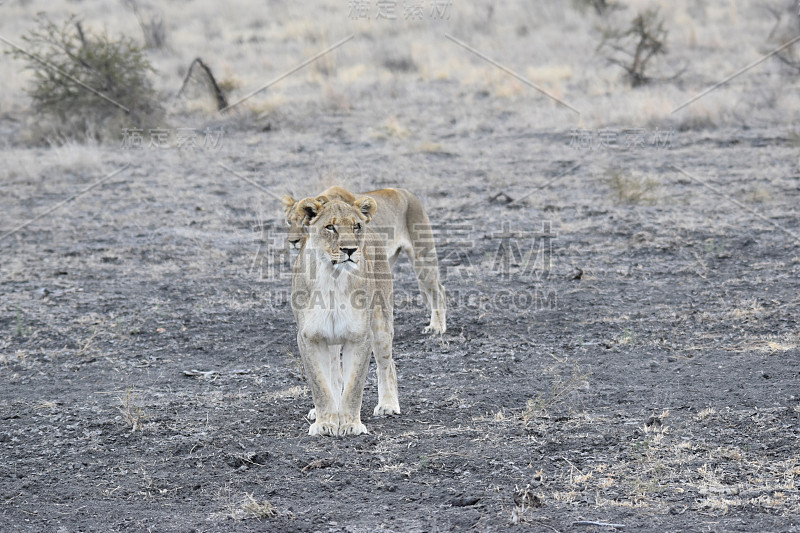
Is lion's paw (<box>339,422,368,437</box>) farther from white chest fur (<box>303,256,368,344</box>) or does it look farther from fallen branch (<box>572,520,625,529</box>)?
fallen branch (<box>572,520,625,529</box>)

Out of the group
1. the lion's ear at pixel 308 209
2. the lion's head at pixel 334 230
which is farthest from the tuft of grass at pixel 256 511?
the lion's ear at pixel 308 209

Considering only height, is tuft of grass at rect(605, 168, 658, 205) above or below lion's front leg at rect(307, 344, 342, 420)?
above

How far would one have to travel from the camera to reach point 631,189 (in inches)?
498

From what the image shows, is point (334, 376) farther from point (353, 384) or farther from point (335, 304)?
point (335, 304)

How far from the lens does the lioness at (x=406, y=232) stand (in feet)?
20.1

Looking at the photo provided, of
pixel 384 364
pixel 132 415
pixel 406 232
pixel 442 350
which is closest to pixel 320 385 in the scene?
pixel 384 364

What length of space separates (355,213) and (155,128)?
13.3 metres

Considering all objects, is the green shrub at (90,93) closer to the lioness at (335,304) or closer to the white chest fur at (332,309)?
the lioness at (335,304)

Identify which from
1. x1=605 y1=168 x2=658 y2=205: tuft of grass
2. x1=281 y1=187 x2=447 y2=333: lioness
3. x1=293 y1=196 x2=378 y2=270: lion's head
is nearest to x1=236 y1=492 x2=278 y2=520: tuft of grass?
x1=293 y1=196 x2=378 y2=270: lion's head

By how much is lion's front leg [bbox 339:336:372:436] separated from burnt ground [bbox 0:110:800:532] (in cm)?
13

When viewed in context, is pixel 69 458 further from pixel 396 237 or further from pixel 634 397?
pixel 634 397

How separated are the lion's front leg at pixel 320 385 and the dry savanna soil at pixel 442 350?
0.16m

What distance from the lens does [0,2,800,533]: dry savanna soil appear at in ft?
16.3

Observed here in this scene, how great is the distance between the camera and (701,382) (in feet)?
21.5
